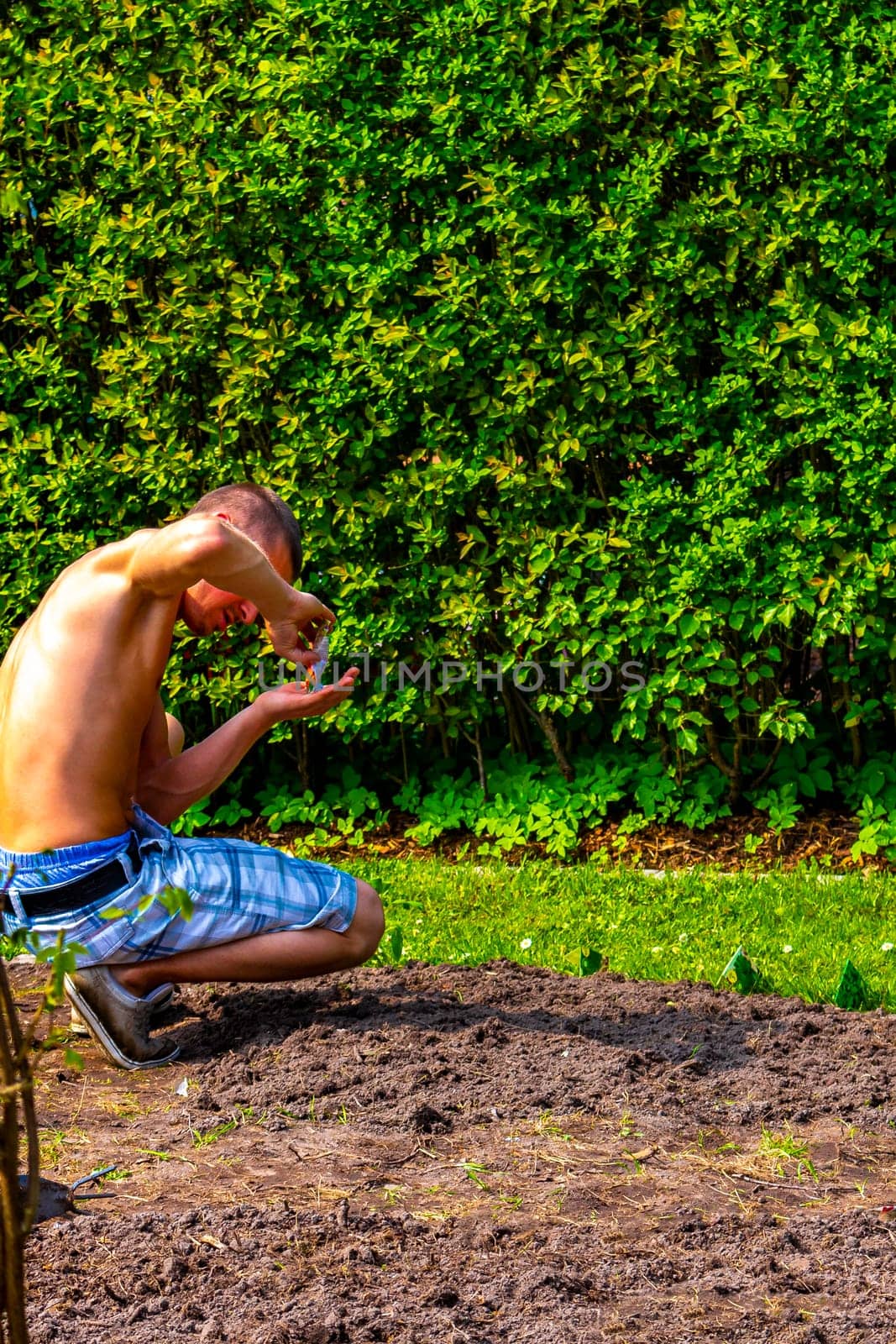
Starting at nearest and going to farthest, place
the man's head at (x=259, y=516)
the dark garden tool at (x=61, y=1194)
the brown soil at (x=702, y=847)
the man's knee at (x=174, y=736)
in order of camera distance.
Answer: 1. the dark garden tool at (x=61, y=1194)
2. the man's head at (x=259, y=516)
3. the man's knee at (x=174, y=736)
4. the brown soil at (x=702, y=847)

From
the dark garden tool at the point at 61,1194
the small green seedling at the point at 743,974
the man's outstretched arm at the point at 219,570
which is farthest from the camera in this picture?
the small green seedling at the point at 743,974

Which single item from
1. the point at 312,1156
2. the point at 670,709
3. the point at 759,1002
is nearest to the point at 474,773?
the point at 670,709

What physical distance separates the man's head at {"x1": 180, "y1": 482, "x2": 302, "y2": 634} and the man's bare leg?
0.80 m

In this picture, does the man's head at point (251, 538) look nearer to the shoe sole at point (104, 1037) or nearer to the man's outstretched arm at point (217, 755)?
the man's outstretched arm at point (217, 755)

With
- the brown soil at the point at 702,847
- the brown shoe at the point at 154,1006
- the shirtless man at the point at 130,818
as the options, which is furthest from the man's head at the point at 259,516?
the brown soil at the point at 702,847

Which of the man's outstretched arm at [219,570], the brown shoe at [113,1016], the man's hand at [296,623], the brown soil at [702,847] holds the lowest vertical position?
the brown soil at [702,847]

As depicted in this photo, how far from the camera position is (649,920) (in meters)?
4.87

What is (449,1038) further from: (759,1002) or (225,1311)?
(225,1311)

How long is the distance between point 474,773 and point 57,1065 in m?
3.02

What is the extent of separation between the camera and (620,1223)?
103 inches

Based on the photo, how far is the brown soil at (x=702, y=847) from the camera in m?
5.62

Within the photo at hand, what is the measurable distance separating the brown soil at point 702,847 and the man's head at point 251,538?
2259 millimetres

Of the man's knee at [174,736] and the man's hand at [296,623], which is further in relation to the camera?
the man's knee at [174,736]

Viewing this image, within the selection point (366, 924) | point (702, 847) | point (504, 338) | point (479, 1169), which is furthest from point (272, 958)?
point (504, 338)
